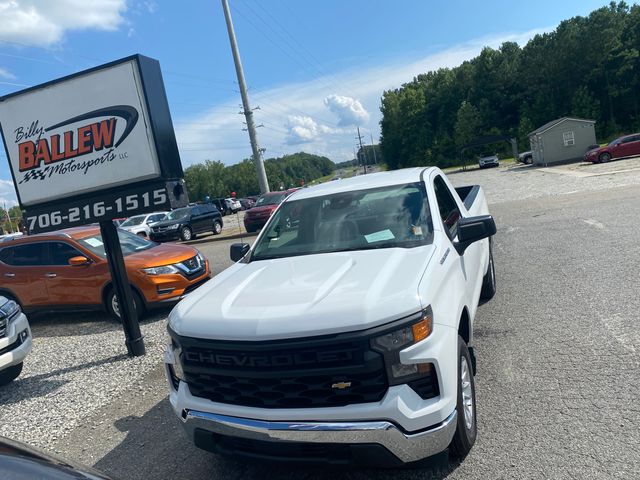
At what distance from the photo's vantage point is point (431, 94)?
11138 cm

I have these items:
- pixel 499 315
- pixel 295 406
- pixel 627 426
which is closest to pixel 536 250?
pixel 499 315

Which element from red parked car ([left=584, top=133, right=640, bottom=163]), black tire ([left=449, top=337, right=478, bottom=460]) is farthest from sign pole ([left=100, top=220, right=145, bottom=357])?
red parked car ([left=584, top=133, right=640, bottom=163])

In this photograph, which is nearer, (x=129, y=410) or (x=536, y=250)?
(x=129, y=410)

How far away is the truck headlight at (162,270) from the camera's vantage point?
303 inches

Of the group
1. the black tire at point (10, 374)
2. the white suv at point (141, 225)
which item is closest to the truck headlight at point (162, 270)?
the black tire at point (10, 374)

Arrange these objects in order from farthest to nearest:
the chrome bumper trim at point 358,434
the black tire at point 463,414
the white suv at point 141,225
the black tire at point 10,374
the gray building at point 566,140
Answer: the gray building at point 566,140
the white suv at point 141,225
the black tire at point 10,374
the black tire at point 463,414
the chrome bumper trim at point 358,434

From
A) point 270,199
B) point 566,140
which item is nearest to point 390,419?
point 270,199

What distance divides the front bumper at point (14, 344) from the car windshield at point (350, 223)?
313cm

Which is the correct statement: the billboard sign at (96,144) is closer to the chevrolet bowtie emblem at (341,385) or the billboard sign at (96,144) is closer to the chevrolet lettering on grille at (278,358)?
the chevrolet lettering on grille at (278,358)

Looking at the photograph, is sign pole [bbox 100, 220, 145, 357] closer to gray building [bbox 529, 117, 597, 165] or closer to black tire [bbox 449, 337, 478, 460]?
black tire [bbox 449, 337, 478, 460]

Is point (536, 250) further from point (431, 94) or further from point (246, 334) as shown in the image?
point (431, 94)

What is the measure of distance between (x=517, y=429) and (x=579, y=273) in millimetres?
4314

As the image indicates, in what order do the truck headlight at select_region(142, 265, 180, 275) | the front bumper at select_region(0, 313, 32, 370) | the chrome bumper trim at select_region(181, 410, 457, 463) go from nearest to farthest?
1. the chrome bumper trim at select_region(181, 410, 457, 463)
2. the front bumper at select_region(0, 313, 32, 370)
3. the truck headlight at select_region(142, 265, 180, 275)

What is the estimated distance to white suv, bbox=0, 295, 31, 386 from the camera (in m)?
5.27
